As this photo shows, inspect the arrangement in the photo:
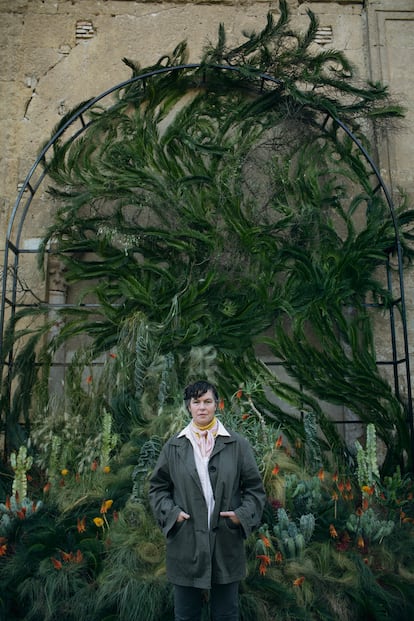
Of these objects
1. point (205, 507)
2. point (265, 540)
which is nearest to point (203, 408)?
point (205, 507)

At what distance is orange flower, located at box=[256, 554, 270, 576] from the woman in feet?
2.59

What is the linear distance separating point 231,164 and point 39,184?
1886 millimetres

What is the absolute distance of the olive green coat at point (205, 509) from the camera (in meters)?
2.56

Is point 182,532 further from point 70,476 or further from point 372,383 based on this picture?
point 372,383

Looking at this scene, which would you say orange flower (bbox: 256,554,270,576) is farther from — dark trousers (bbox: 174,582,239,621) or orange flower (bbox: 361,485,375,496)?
orange flower (bbox: 361,485,375,496)

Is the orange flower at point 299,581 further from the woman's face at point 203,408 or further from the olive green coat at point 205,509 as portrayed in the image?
the woman's face at point 203,408

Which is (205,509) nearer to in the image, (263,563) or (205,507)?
(205,507)

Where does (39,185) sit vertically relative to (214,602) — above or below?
above

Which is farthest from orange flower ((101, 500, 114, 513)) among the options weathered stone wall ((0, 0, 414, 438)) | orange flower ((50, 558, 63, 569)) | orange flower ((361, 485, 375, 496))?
weathered stone wall ((0, 0, 414, 438))

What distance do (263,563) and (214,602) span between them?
0.87 m

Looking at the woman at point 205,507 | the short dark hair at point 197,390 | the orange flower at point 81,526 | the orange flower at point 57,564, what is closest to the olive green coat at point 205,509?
the woman at point 205,507

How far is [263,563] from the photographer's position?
11.3 feet

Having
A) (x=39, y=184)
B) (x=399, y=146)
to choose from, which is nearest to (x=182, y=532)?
(x=39, y=184)

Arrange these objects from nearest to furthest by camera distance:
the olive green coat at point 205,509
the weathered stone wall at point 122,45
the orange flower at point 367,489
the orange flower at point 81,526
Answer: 1. the olive green coat at point 205,509
2. the orange flower at point 81,526
3. the orange flower at point 367,489
4. the weathered stone wall at point 122,45
